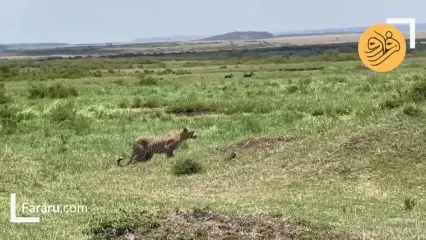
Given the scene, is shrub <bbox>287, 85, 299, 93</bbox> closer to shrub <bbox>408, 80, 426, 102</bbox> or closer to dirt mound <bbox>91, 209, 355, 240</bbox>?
shrub <bbox>408, 80, 426, 102</bbox>

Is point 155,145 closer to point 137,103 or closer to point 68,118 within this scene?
point 68,118

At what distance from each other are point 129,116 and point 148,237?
19481mm

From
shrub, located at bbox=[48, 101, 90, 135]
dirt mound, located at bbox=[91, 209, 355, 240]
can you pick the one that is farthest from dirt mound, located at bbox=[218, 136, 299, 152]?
dirt mound, located at bbox=[91, 209, 355, 240]

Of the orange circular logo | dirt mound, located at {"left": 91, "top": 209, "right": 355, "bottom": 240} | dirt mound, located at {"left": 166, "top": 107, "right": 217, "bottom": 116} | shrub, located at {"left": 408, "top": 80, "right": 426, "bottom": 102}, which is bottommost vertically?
dirt mound, located at {"left": 166, "top": 107, "right": 217, "bottom": 116}

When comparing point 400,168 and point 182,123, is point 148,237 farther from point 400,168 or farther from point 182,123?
point 182,123

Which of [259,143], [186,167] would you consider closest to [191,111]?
[259,143]

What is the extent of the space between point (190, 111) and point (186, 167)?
14.9m

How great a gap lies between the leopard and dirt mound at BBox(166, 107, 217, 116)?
11.3 metres

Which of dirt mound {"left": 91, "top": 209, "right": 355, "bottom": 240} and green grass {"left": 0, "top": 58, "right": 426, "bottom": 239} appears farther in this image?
green grass {"left": 0, "top": 58, "right": 426, "bottom": 239}

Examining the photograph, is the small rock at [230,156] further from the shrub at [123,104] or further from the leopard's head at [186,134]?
the shrub at [123,104]

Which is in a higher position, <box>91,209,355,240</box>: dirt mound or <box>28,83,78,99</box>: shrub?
<box>91,209,355,240</box>: dirt mound

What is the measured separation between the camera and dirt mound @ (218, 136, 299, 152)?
16.4 meters

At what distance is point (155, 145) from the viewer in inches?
645

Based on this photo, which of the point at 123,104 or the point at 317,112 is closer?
the point at 317,112
